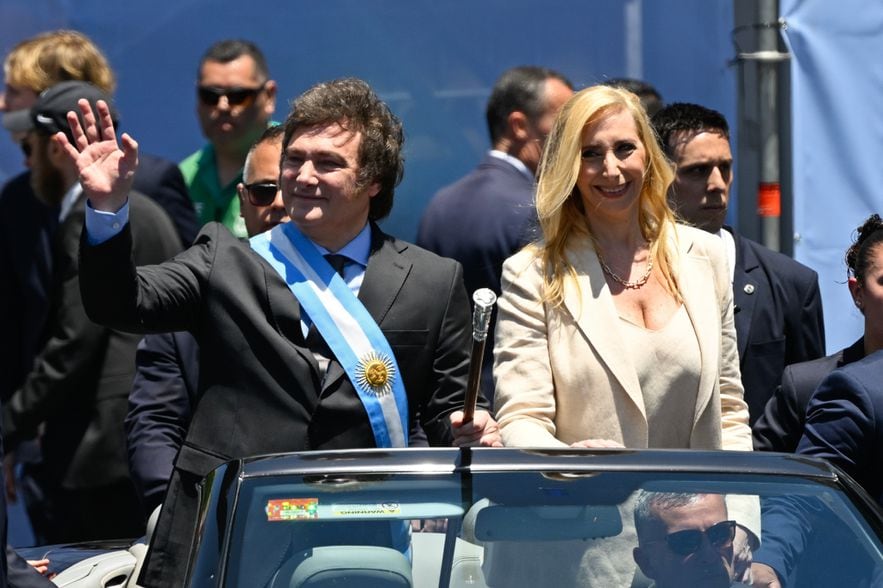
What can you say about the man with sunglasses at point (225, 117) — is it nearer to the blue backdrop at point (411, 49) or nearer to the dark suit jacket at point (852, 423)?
the blue backdrop at point (411, 49)

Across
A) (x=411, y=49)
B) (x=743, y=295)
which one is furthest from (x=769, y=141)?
(x=411, y=49)

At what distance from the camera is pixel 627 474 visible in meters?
3.13

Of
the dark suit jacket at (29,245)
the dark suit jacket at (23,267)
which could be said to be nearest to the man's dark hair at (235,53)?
the dark suit jacket at (29,245)

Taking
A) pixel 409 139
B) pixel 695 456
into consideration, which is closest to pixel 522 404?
pixel 695 456

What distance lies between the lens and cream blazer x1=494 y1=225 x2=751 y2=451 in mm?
3998

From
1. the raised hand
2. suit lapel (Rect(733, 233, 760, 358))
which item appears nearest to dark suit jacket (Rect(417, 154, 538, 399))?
suit lapel (Rect(733, 233, 760, 358))

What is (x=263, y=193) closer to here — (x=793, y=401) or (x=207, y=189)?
(x=207, y=189)

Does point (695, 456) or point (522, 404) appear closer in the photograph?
point (695, 456)

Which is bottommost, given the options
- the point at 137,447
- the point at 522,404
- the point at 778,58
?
the point at 137,447

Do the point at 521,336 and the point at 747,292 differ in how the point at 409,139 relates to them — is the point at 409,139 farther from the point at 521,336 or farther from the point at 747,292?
the point at 521,336

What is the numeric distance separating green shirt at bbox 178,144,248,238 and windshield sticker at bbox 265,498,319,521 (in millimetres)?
3526

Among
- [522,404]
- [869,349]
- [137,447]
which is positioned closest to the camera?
[522,404]

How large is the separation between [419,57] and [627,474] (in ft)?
13.0

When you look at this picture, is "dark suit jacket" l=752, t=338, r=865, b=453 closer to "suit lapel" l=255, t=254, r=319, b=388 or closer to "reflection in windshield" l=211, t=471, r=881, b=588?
"reflection in windshield" l=211, t=471, r=881, b=588
